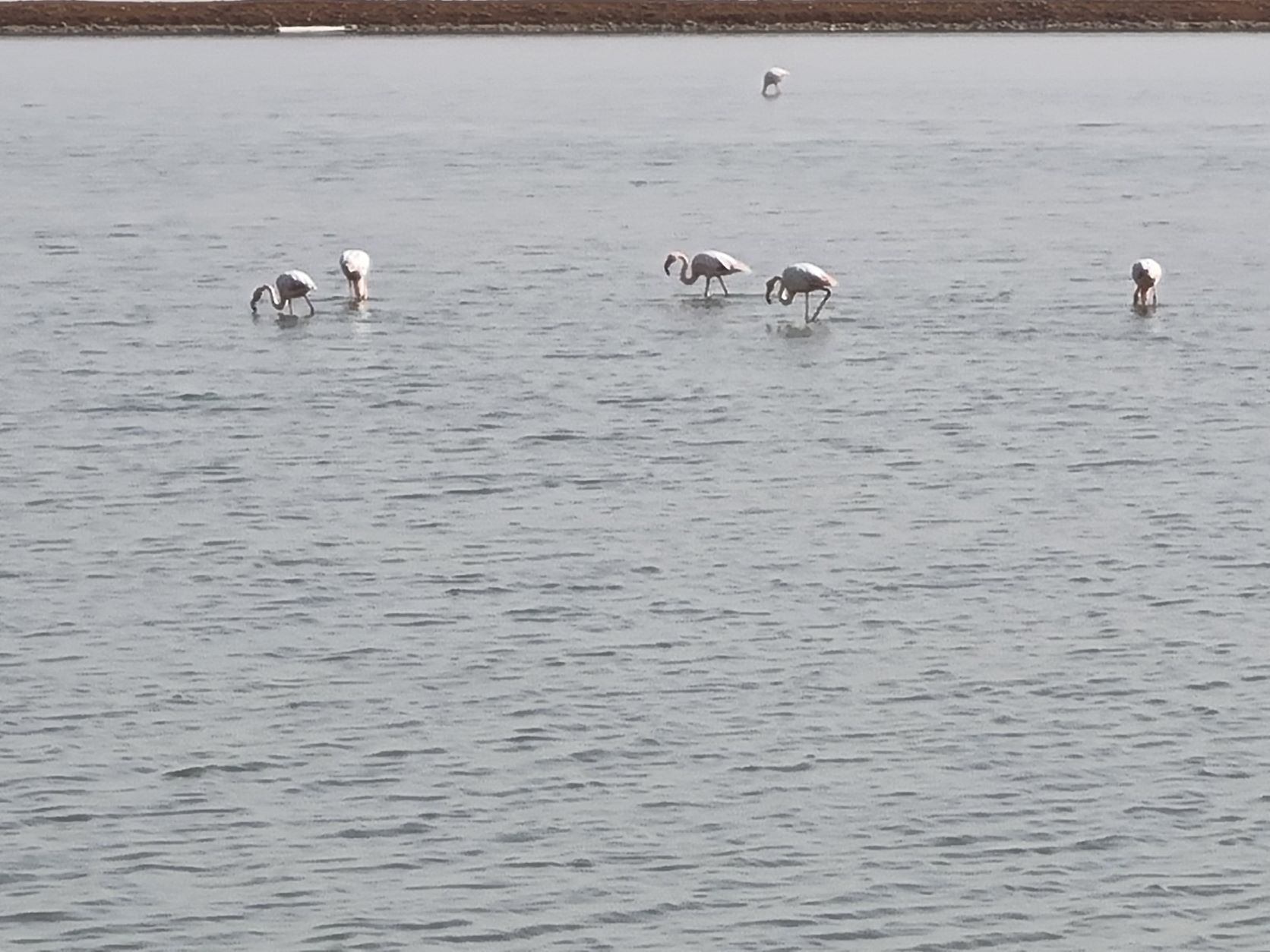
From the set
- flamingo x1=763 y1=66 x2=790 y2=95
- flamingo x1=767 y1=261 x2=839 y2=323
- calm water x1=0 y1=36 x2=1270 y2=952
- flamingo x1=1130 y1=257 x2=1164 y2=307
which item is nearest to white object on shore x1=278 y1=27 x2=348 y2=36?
flamingo x1=763 y1=66 x2=790 y2=95

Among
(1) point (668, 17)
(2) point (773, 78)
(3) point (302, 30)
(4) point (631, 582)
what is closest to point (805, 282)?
(4) point (631, 582)

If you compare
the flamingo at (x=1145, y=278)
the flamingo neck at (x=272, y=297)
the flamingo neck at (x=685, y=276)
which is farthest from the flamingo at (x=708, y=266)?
the flamingo neck at (x=272, y=297)

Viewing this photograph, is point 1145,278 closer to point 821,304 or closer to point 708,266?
point 821,304

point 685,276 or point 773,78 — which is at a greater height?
point 773,78

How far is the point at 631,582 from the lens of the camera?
2603 cm

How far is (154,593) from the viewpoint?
84.2ft

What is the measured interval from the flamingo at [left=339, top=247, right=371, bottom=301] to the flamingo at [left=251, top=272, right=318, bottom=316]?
0.61 m

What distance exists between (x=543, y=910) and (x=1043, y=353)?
21.6m

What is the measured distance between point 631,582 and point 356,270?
58.4 feet

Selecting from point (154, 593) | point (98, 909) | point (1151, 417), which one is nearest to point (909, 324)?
point (1151, 417)

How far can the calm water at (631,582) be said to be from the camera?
1877 cm

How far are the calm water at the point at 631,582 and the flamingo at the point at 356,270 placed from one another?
681mm

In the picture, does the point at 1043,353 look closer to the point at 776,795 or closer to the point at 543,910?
the point at 776,795

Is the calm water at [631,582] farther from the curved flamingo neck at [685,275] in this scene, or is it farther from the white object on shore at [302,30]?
the white object on shore at [302,30]
